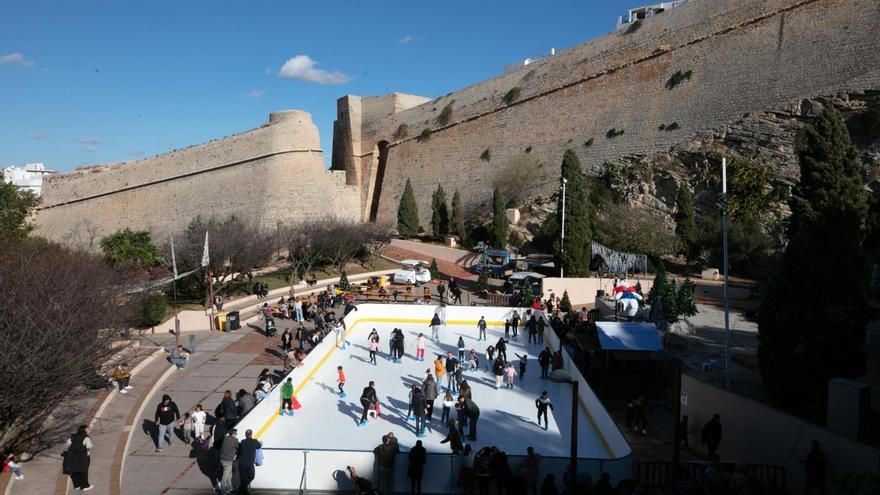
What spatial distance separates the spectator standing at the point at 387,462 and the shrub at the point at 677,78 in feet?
85.9

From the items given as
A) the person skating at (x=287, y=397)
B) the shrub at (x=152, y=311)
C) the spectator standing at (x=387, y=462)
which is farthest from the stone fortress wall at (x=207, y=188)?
the spectator standing at (x=387, y=462)

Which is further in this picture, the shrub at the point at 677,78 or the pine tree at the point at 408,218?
the pine tree at the point at 408,218

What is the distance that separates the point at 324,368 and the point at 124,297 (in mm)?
6040

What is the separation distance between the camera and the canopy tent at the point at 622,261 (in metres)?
25.4

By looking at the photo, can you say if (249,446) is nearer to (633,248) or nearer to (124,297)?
(124,297)

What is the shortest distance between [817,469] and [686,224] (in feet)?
66.4

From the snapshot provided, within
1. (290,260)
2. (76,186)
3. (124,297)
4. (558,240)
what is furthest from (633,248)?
(76,186)

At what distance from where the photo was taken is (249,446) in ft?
27.0

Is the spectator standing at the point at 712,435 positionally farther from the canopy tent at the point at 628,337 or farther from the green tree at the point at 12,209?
the green tree at the point at 12,209

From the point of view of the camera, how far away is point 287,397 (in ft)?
36.4

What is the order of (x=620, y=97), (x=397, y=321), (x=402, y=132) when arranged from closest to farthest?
(x=397, y=321) → (x=620, y=97) → (x=402, y=132)

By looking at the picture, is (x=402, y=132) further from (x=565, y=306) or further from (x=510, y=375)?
(x=510, y=375)

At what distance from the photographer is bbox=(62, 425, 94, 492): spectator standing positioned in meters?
7.85

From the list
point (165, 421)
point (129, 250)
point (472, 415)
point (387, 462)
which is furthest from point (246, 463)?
point (129, 250)
